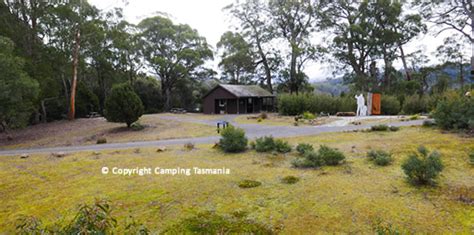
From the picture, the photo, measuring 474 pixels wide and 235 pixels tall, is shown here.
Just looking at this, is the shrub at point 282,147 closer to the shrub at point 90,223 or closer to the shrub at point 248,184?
the shrub at point 248,184

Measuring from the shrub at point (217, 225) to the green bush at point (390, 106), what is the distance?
64.7ft

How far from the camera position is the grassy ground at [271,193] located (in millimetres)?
3363

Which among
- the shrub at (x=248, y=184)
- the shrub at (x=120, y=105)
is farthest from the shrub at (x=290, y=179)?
the shrub at (x=120, y=105)

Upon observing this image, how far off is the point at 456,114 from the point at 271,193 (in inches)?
319

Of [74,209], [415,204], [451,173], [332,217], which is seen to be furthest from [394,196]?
[74,209]

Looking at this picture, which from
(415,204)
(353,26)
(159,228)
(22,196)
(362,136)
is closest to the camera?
(159,228)

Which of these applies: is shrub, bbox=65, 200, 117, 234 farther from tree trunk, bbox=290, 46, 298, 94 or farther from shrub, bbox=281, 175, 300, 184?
tree trunk, bbox=290, 46, 298, 94

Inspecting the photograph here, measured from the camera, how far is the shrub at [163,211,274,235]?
3.23m

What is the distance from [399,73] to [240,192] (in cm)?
3011

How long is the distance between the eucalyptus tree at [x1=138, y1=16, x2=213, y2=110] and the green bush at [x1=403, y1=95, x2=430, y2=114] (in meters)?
20.4

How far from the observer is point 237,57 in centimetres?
3012

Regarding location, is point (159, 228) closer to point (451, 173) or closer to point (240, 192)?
point (240, 192)

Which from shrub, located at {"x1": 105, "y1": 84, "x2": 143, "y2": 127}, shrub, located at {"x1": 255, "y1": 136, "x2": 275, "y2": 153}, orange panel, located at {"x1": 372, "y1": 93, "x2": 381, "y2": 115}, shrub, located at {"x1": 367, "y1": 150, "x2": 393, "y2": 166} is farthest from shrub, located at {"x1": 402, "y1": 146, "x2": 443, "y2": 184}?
orange panel, located at {"x1": 372, "y1": 93, "x2": 381, "y2": 115}

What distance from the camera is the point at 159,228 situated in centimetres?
336
